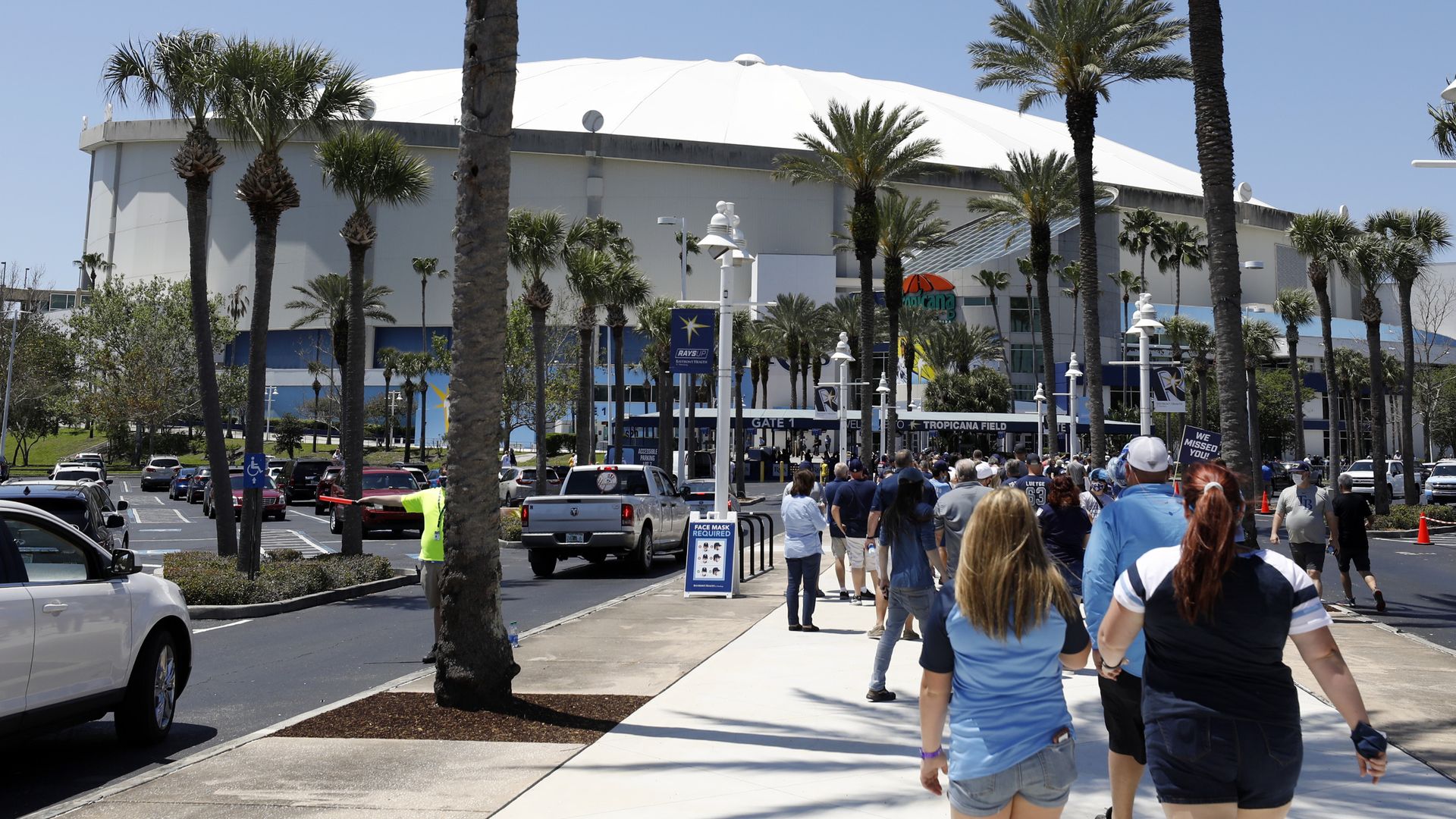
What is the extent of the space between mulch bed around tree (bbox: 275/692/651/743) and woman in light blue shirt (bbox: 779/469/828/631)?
3853mm

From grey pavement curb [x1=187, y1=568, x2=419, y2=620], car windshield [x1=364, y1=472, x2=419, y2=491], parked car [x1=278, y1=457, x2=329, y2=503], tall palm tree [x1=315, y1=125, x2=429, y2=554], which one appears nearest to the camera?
grey pavement curb [x1=187, y1=568, x2=419, y2=620]

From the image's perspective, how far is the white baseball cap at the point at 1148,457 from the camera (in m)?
5.91

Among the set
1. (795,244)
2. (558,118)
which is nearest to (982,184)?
(795,244)

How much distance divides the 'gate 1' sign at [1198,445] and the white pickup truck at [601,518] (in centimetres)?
858

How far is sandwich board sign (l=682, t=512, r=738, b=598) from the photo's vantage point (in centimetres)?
1641

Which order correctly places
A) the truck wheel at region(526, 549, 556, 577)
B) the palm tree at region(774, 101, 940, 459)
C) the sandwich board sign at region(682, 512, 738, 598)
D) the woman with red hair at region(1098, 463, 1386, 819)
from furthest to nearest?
the palm tree at region(774, 101, 940, 459) < the truck wheel at region(526, 549, 556, 577) < the sandwich board sign at region(682, 512, 738, 598) < the woman with red hair at region(1098, 463, 1386, 819)

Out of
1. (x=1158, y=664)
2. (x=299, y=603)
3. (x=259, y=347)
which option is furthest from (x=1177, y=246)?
(x=1158, y=664)

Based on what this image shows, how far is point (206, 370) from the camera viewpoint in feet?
62.3

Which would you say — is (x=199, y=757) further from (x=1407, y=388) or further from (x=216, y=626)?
(x=1407, y=388)

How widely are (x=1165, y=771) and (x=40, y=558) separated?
21.3 feet

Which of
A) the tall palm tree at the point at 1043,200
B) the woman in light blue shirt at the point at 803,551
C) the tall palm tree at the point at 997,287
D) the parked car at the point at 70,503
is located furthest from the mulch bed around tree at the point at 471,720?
the tall palm tree at the point at 997,287

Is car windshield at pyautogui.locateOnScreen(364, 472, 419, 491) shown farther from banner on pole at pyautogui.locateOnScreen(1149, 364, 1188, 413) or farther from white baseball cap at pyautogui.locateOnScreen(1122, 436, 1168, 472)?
white baseball cap at pyautogui.locateOnScreen(1122, 436, 1168, 472)

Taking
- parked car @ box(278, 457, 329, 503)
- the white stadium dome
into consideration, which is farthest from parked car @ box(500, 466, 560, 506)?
the white stadium dome

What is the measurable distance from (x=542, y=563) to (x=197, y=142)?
849cm
